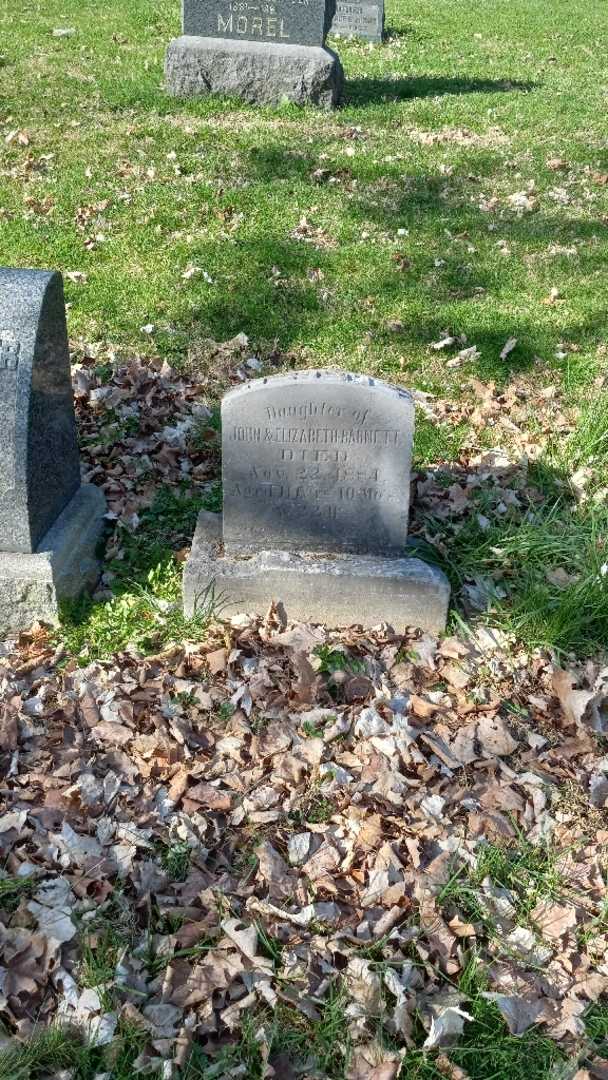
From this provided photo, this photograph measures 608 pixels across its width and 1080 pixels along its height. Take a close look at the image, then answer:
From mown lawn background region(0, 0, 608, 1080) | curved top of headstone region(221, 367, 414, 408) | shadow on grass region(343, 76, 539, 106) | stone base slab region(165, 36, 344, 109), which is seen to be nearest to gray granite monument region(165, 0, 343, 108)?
stone base slab region(165, 36, 344, 109)

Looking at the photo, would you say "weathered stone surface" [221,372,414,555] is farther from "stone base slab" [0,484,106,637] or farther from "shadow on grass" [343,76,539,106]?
"shadow on grass" [343,76,539,106]

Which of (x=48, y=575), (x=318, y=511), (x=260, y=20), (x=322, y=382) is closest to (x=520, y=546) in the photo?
(x=318, y=511)

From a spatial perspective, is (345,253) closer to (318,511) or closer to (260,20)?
(318,511)

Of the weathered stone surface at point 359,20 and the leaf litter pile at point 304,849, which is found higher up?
the weathered stone surface at point 359,20

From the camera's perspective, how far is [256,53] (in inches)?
388

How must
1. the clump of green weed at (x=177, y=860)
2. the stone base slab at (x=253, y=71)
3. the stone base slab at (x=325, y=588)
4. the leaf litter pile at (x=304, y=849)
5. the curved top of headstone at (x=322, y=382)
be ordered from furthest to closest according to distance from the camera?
the stone base slab at (x=253, y=71) < the stone base slab at (x=325, y=588) < the curved top of headstone at (x=322, y=382) < the clump of green weed at (x=177, y=860) < the leaf litter pile at (x=304, y=849)

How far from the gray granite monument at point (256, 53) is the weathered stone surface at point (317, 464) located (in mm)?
7271

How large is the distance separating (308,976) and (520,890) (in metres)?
0.82

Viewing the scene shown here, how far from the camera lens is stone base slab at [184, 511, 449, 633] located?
420 cm

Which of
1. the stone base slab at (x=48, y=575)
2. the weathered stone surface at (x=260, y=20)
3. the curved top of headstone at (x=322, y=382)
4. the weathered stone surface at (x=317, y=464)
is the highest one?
the weathered stone surface at (x=260, y=20)

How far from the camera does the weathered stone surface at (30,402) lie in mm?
3812

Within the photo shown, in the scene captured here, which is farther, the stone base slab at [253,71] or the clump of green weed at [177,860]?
the stone base slab at [253,71]

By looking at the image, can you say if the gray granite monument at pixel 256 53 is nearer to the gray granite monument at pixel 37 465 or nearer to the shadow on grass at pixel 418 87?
the shadow on grass at pixel 418 87

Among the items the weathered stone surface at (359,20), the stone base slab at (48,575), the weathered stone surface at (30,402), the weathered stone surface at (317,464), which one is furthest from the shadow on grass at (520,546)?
the weathered stone surface at (359,20)
